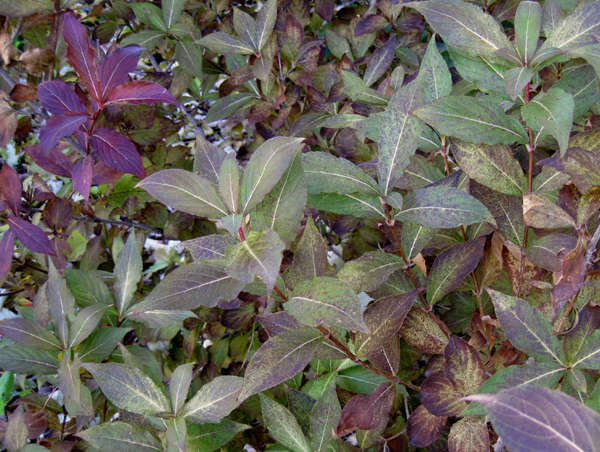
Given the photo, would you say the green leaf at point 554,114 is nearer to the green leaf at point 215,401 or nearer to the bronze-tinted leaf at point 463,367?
the bronze-tinted leaf at point 463,367

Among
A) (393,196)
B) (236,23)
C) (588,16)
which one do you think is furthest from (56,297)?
(588,16)

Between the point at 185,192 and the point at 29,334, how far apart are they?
648mm

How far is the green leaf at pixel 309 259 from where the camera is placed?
34.4 inches

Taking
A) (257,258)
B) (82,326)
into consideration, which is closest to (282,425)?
(257,258)

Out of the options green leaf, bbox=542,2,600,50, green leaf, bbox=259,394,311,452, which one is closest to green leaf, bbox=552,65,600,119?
green leaf, bbox=542,2,600,50

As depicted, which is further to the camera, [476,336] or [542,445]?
[476,336]

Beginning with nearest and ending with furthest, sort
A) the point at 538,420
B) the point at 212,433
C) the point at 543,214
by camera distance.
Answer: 1. the point at 538,420
2. the point at 543,214
3. the point at 212,433

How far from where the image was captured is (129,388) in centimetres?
90

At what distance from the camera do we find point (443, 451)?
3.59 feet

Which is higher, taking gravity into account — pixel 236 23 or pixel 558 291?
pixel 236 23

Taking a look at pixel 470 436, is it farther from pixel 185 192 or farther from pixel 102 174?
pixel 102 174

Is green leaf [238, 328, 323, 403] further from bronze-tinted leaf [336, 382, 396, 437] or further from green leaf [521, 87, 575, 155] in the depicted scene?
green leaf [521, 87, 575, 155]

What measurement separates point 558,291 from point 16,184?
1.31 m

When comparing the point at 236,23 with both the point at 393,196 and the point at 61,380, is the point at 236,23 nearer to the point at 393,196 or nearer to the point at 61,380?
the point at 393,196
